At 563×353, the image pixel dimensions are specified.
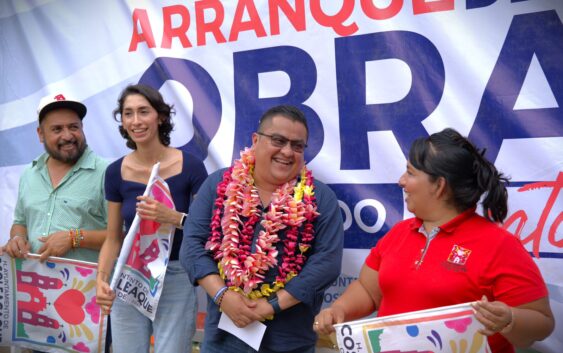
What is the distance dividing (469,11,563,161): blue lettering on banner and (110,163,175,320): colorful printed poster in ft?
4.73

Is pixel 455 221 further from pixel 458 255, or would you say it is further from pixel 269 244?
pixel 269 244

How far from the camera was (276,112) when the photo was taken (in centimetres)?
248

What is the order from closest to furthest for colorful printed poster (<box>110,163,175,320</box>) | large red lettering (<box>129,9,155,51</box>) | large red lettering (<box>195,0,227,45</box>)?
colorful printed poster (<box>110,163,175,320</box>), large red lettering (<box>195,0,227,45</box>), large red lettering (<box>129,9,155,51</box>)

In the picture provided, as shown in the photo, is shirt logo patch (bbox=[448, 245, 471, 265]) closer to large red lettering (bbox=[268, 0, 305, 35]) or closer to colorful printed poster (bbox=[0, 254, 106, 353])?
large red lettering (bbox=[268, 0, 305, 35])

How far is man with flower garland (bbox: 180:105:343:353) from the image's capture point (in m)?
2.33

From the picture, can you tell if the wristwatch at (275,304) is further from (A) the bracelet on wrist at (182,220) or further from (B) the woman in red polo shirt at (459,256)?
(A) the bracelet on wrist at (182,220)

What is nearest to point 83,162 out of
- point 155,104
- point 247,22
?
point 155,104

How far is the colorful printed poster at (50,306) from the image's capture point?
3197 millimetres

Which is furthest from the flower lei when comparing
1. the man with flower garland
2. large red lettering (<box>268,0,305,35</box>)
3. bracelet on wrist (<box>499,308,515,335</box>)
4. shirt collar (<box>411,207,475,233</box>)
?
large red lettering (<box>268,0,305,35</box>)

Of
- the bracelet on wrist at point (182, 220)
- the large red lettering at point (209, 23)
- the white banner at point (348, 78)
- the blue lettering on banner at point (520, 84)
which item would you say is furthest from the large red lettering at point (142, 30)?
the blue lettering on banner at point (520, 84)

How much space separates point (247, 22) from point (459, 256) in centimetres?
193

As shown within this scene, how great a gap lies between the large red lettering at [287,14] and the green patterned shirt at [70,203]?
1170mm

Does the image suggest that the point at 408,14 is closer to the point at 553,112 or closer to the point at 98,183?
the point at 553,112

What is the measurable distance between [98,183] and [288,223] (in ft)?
4.27
